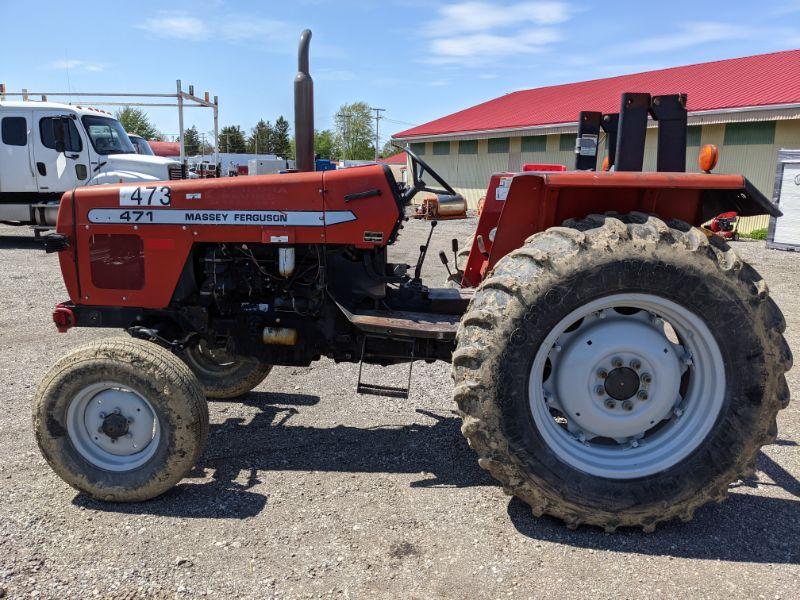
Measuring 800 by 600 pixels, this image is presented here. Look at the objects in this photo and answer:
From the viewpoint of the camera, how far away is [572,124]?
19.9 m

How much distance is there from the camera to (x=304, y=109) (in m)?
3.27

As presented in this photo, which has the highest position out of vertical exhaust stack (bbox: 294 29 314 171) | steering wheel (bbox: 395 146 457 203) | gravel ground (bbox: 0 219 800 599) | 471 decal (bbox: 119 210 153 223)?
vertical exhaust stack (bbox: 294 29 314 171)

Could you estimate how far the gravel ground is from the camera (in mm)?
2465

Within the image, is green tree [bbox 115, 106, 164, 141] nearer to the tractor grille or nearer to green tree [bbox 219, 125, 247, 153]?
green tree [bbox 219, 125, 247, 153]

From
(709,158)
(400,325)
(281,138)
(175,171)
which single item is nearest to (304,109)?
(400,325)

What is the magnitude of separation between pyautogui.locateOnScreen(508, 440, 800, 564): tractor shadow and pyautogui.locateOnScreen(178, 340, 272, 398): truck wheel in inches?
81.0

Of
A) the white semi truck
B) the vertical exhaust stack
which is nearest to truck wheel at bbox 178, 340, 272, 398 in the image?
the vertical exhaust stack

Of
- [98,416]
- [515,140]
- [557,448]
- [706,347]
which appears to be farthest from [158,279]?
[515,140]

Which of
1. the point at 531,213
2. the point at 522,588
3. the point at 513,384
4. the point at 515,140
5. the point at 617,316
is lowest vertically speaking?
the point at 522,588

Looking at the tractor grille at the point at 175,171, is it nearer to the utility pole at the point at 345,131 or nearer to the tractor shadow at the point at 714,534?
the tractor shadow at the point at 714,534

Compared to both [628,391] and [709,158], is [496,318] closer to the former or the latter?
[628,391]

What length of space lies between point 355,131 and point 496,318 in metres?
73.8

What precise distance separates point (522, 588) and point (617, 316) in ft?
4.15

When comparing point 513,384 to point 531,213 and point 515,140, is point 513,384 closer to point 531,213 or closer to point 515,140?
point 531,213
